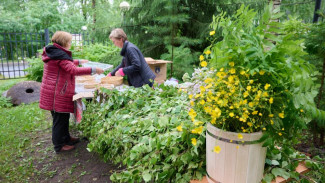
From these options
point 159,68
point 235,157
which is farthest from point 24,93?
point 235,157

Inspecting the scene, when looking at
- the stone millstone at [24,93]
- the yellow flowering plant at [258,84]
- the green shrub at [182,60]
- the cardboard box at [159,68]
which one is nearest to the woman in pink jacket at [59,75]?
the cardboard box at [159,68]

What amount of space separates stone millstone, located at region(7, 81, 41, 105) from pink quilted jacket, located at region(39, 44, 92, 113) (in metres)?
3.52

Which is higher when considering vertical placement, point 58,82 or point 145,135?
point 58,82

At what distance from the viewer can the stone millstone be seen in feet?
20.5

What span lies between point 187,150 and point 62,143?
262 cm

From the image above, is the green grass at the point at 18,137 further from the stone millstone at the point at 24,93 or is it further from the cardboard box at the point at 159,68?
the cardboard box at the point at 159,68

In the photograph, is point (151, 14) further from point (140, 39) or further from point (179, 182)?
point (179, 182)

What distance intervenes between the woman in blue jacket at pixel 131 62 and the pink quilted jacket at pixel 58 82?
0.59 meters

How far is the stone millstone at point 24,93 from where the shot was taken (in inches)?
246

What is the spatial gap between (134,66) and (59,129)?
1.33 m

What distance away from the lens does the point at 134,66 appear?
3596 mm

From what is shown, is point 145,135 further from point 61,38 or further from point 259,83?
point 61,38

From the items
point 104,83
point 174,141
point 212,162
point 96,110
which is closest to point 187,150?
point 174,141

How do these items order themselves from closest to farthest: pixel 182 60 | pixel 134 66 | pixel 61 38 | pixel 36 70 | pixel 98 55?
pixel 61 38, pixel 134 66, pixel 182 60, pixel 36 70, pixel 98 55
